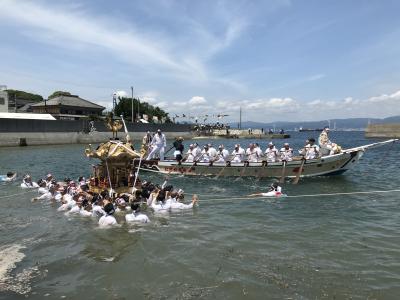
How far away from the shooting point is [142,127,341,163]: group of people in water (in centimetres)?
2738

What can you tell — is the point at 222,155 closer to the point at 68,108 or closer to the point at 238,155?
the point at 238,155

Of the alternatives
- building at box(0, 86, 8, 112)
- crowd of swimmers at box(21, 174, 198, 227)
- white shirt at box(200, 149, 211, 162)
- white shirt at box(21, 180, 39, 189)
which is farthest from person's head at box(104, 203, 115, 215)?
building at box(0, 86, 8, 112)

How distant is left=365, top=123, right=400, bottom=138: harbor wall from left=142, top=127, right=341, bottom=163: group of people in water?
68.7 meters

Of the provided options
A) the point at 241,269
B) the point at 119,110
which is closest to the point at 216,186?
the point at 241,269

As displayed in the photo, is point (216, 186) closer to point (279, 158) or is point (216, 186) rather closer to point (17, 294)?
point (279, 158)

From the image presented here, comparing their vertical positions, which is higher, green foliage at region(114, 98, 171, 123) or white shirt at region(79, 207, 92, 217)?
green foliage at region(114, 98, 171, 123)

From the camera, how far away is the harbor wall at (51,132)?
194 ft

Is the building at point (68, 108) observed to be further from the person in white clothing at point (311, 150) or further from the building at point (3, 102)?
the person in white clothing at point (311, 150)

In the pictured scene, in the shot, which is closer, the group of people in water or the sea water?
the sea water

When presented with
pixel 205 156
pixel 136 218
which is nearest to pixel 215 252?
pixel 136 218

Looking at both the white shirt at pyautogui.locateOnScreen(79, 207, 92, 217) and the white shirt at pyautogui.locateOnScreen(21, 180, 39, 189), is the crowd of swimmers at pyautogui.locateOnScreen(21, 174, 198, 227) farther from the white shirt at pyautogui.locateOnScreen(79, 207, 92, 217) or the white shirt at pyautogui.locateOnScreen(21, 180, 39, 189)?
the white shirt at pyautogui.locateOnScreen(21, 180, 39, 189)

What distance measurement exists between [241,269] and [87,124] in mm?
65022

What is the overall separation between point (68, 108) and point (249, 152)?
61.2 meters

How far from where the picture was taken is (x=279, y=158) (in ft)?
93.0
